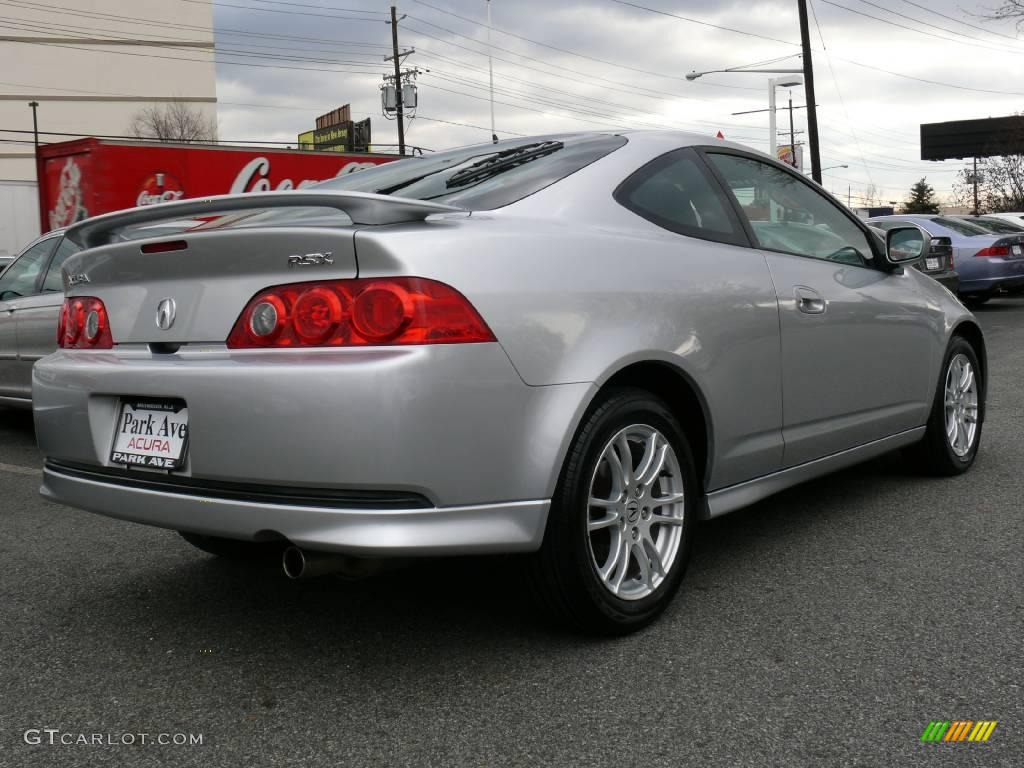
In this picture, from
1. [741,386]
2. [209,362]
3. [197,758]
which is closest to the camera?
[197,758]

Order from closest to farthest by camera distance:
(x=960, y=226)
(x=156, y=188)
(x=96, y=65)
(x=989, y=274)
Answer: (x=156, y=188), (x=989, y=274), (x=960, y=226), (x=96, y=65)

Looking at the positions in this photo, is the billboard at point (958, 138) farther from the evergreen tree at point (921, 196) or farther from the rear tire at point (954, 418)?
the rear tire at point (954, 418)

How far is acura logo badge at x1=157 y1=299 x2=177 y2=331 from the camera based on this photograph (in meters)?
2.89

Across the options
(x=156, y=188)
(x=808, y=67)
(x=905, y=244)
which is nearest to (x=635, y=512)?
(x=905, y=244)

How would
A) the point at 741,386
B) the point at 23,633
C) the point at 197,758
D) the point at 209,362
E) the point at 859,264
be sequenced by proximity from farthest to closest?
the point at 859,264 → the point at 741,386 → the point at 23,633 → the point at 209,362 → the point at 197,758

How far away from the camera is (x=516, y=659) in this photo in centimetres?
290

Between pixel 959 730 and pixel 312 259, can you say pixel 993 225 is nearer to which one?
pixel 959 730

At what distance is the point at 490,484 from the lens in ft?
8.57

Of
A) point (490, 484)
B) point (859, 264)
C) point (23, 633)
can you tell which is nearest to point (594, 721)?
point (490, 484)

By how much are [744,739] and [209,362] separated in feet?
5.18

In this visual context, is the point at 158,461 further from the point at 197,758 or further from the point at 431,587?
the point at 431,587

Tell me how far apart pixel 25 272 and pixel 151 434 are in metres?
5.36

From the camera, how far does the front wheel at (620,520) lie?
2.80 m

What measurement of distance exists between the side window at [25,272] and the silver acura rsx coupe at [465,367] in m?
4.32
